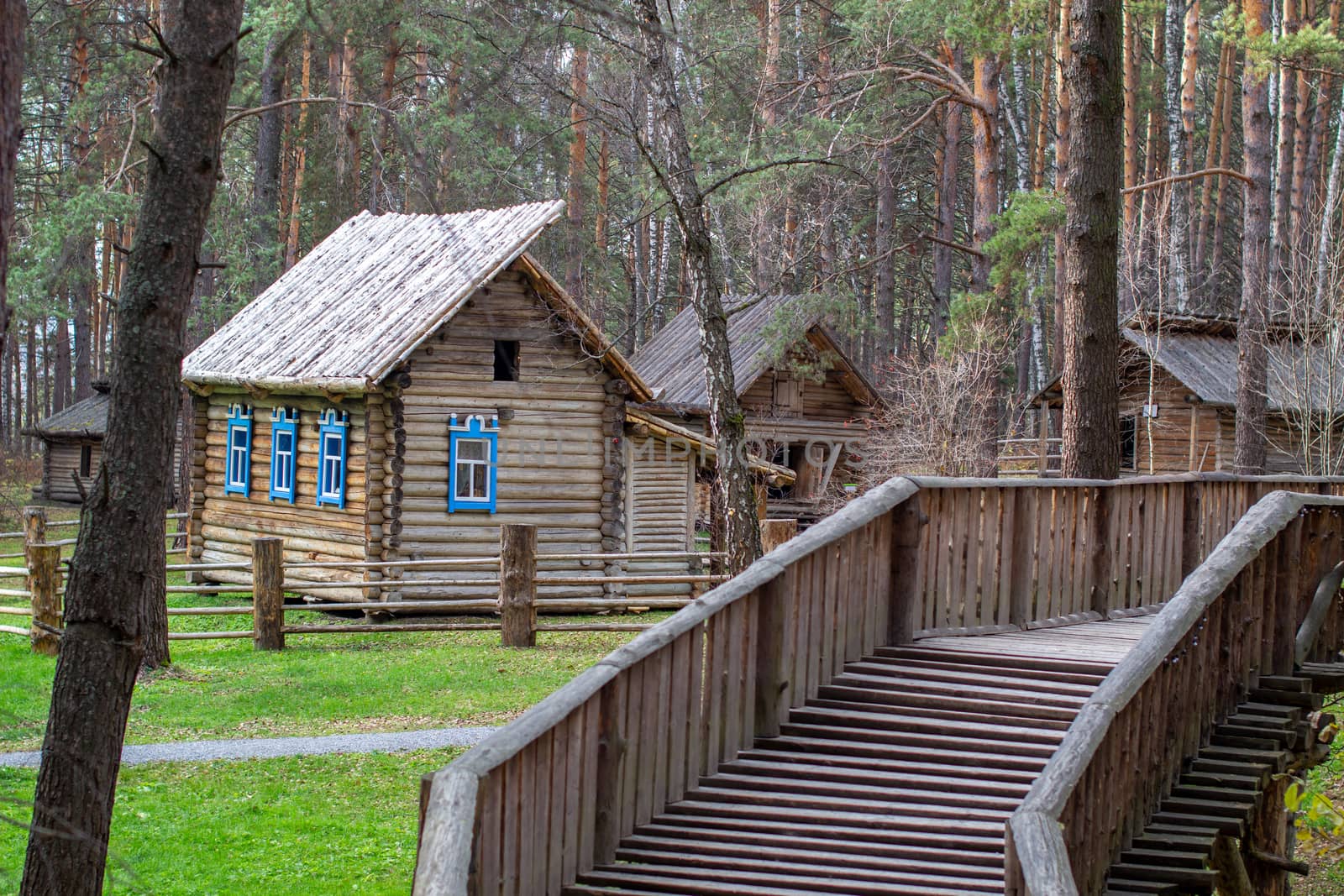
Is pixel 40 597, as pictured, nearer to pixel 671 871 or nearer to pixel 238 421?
pixel 238 421

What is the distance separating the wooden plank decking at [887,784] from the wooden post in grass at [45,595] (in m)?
10.9

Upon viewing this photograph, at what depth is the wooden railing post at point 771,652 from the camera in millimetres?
8555

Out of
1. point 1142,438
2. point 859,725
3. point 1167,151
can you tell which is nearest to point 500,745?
point 859,725

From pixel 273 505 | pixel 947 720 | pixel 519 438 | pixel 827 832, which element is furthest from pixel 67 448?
pixel 827 832

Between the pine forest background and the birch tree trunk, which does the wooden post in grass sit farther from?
the birch tree trunk

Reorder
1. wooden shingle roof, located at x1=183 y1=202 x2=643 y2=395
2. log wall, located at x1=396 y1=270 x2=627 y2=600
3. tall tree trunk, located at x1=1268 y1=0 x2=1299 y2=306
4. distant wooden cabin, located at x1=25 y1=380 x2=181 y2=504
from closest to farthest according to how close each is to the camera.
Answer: wooden shingle roof, located at x1=183 y1=202 x2=643 y2=395
log wall, located at x1=396 y1=270 x2=627 y2=600
tall tree trunk, located at x1=1268 y1=0 x2=1299 y2=306
distant wooden cabin, located at x1=25 y1=380 x2=181 y2=504

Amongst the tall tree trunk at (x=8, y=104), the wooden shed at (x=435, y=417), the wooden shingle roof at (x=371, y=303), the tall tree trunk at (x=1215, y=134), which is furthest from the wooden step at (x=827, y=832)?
the tall tree trunk at (x=1215, y=134)

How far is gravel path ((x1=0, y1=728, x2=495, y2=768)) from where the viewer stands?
12516 mm

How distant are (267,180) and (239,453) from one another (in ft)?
40.4

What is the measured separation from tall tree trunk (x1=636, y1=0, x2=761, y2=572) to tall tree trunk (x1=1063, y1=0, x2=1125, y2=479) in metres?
3.28

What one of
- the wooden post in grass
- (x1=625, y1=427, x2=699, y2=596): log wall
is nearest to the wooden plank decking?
the wooden post in grass

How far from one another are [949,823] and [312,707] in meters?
8.78

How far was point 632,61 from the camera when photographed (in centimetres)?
1805

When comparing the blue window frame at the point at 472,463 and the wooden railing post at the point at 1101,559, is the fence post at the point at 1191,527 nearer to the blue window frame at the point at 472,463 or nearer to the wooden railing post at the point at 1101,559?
the wooden railing post at the point at 1101,559
